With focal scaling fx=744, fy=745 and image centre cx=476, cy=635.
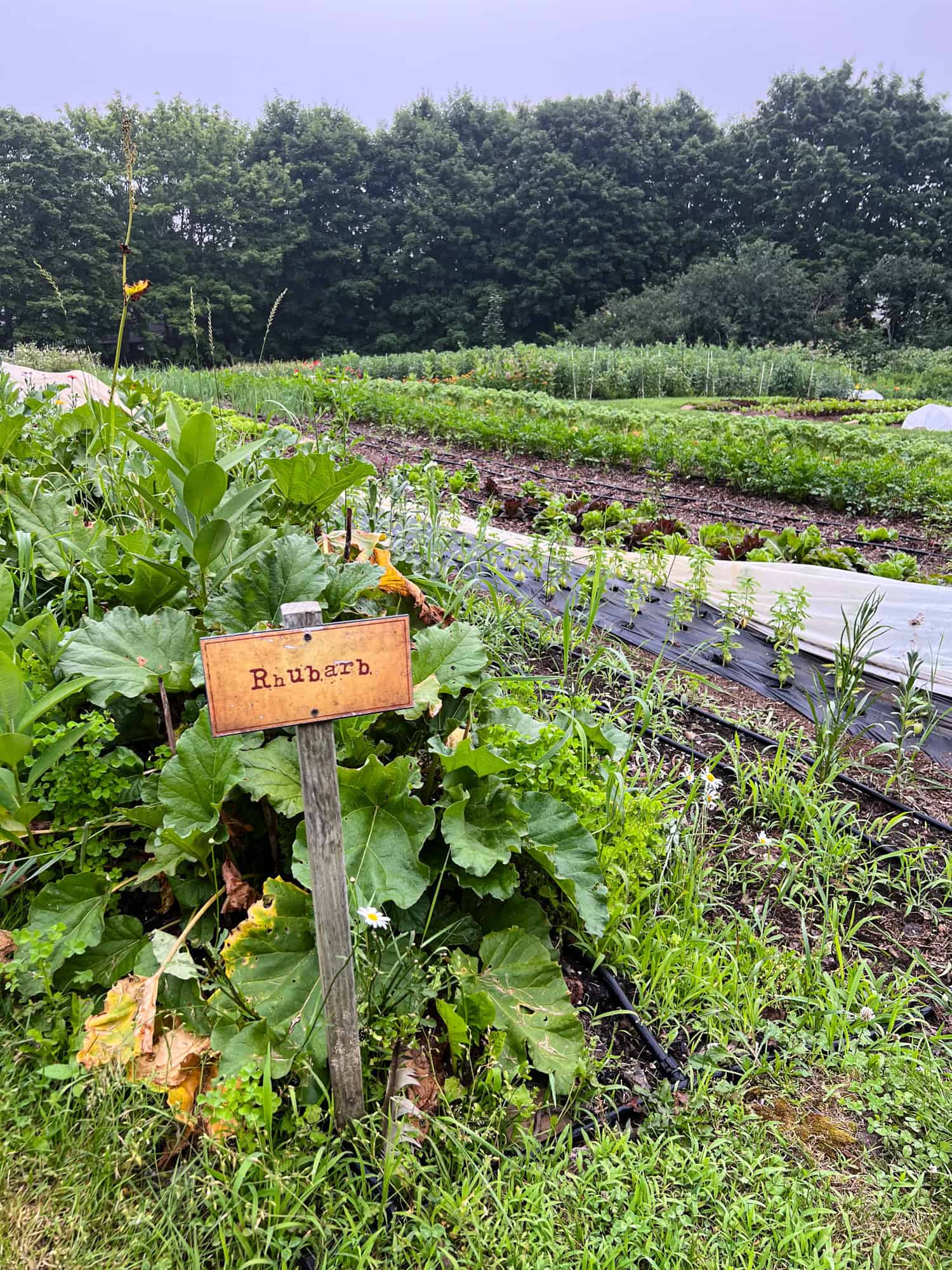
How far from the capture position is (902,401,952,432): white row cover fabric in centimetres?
1244

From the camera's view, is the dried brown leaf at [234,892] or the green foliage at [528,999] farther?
the dried brown leaf at [234,892]

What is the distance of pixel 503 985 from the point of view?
1.47 metres

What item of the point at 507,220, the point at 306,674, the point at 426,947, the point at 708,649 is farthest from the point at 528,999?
the point at 507,220

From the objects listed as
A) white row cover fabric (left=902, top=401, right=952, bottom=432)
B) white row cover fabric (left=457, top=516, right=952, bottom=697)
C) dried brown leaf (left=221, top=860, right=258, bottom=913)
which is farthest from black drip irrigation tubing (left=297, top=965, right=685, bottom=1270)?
white row cover fabric (left=902, top=401, right=952, bottom=432)

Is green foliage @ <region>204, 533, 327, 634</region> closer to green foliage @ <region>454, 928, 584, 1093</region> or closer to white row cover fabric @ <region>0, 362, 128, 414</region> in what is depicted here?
green foliage @ <region>454, 928, 584, 1093</region>

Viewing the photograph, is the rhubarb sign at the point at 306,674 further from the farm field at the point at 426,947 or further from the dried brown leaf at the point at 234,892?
the dried brown leaf at the point at 234,892

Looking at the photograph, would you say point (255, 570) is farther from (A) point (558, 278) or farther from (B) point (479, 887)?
(A) point (558, 278)

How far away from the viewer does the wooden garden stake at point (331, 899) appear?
3.50ft

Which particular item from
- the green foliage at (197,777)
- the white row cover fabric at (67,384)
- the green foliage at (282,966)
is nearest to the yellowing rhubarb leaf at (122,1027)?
the green foliage at (282,966)

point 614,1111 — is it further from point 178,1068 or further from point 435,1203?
point 178,1068

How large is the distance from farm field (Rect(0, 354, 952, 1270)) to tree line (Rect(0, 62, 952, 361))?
2709 centimetres

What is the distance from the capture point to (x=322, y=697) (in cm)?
102

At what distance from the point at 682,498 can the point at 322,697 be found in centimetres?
665

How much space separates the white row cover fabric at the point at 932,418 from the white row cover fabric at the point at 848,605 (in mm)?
10216
